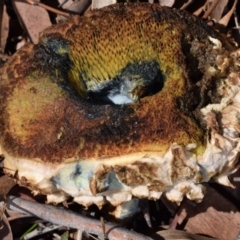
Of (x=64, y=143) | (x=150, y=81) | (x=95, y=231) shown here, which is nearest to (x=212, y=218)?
(x=95, y=231)

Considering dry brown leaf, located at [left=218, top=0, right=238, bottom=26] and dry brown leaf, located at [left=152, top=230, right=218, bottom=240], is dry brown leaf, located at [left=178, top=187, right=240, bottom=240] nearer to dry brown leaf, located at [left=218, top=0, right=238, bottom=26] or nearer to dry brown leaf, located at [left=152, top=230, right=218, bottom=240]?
dry brown leaf, located at [left=152, top=230, right=218, bottom=240]

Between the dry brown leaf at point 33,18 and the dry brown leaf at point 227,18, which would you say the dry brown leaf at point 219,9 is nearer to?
the dry brown leaf at point 227,18

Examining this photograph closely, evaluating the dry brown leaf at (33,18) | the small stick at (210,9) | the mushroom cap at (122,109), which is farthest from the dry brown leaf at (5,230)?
the small stick at (210,9)

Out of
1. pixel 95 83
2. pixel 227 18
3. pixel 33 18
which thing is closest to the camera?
pixel 95 83

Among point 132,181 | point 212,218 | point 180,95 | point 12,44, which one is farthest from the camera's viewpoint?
Answer: point 12,44

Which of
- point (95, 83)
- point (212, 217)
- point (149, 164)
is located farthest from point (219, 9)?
point (149, 164)

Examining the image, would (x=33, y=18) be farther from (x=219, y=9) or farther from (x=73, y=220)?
(x=73, y=220)

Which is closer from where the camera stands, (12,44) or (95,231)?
(95,231)

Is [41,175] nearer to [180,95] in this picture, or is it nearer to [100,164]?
[100,164]
